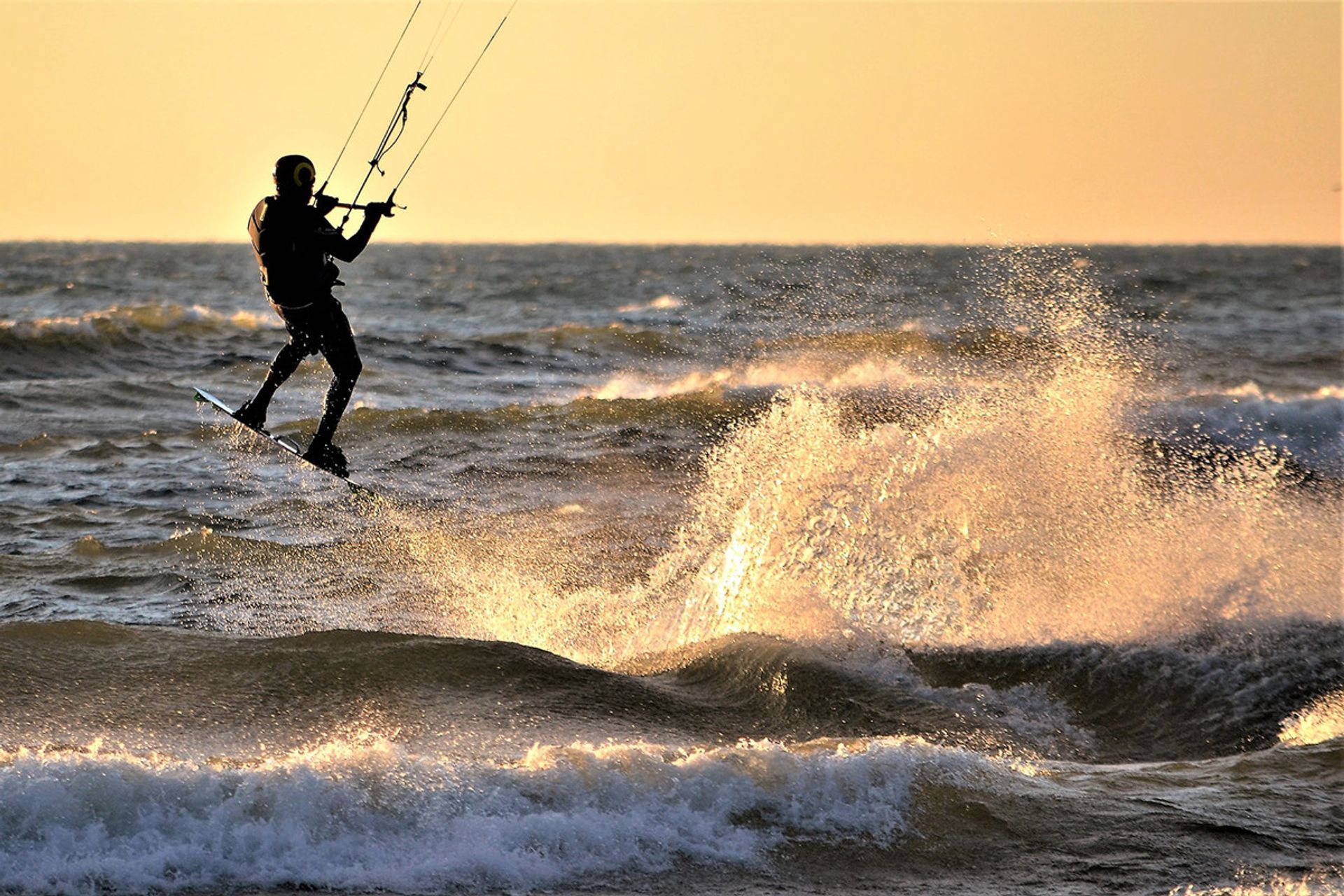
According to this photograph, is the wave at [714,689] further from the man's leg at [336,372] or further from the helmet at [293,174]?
the helmet at [293,174]

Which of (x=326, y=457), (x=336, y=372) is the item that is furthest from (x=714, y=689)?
(x=336, y=372)

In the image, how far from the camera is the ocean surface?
232 inches

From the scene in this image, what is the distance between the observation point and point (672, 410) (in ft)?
67.3

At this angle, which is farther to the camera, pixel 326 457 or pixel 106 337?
pixel 106 337

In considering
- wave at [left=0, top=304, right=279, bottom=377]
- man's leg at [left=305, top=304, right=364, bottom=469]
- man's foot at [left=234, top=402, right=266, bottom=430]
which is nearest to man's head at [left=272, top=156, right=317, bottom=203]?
man's leg at [left=305, top=304, right=364, bottom=469]

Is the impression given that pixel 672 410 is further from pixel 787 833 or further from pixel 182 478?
pixel 787 833

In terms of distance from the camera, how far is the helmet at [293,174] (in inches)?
334

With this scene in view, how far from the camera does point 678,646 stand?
30.7 ft

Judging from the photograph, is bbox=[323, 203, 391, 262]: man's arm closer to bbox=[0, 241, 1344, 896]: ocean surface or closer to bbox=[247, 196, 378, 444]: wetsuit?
bbox=[247, 196, 378, 444]: wetsuit

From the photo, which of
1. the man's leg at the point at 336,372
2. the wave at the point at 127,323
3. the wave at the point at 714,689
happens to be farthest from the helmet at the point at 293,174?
the wave at the point at 127,323

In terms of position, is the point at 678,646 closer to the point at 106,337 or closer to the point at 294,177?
the point at 294,177

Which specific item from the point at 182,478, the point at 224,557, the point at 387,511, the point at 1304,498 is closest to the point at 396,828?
the point at 224,557

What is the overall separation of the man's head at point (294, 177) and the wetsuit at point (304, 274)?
5 centimetres

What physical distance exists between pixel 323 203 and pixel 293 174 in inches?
11.5
